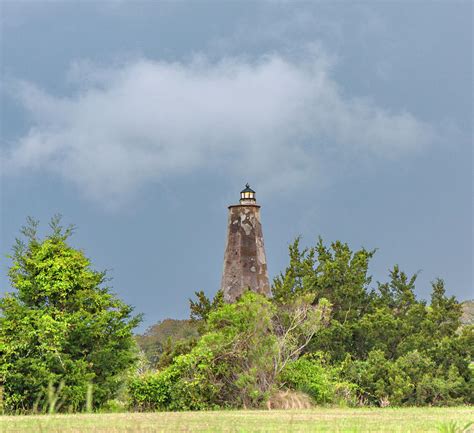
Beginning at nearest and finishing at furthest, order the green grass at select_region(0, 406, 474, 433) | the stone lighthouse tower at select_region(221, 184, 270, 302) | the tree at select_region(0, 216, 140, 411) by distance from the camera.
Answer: the green grass at select_region(0, 406, 474, 433), the tree at select_region(0, 216, 140, 411), the stone lighthouse tower at select_region(221, 184, 270, 302)

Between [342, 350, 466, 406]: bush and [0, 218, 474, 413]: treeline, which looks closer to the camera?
[0, 218, 474, 413]: treeline

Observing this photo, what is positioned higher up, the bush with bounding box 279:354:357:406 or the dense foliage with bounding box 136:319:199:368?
the dense foliage with bounding box 136:319:199:368

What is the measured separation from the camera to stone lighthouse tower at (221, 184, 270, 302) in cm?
3192

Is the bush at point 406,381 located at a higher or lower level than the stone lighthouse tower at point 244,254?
lower

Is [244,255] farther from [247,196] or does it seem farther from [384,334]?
[384,334]

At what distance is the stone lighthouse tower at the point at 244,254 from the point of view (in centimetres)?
3192

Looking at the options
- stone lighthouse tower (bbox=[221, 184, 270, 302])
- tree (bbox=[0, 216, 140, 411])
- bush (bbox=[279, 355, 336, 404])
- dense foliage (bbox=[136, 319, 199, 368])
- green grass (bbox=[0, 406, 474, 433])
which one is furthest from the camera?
dense foliage (bbox=[136, 319, 199, 368])

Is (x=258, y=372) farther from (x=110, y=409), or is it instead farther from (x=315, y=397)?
(x=110, y=409)

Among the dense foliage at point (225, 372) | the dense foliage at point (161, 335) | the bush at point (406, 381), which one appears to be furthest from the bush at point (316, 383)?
the dense foliage at point (161, 335)

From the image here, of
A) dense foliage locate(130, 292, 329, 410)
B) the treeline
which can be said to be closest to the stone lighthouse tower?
the treeline

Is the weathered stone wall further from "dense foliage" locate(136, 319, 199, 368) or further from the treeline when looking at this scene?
"dense foliage" locate(136, 319, 199, 368)

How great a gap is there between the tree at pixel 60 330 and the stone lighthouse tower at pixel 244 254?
438 inches

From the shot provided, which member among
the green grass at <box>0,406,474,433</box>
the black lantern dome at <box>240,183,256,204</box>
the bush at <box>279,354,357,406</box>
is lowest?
the green grass at <box>0,406,474,433</box>

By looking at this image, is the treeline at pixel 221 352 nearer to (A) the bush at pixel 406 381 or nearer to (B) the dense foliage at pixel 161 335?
(A) the bush at pixel 406 381
